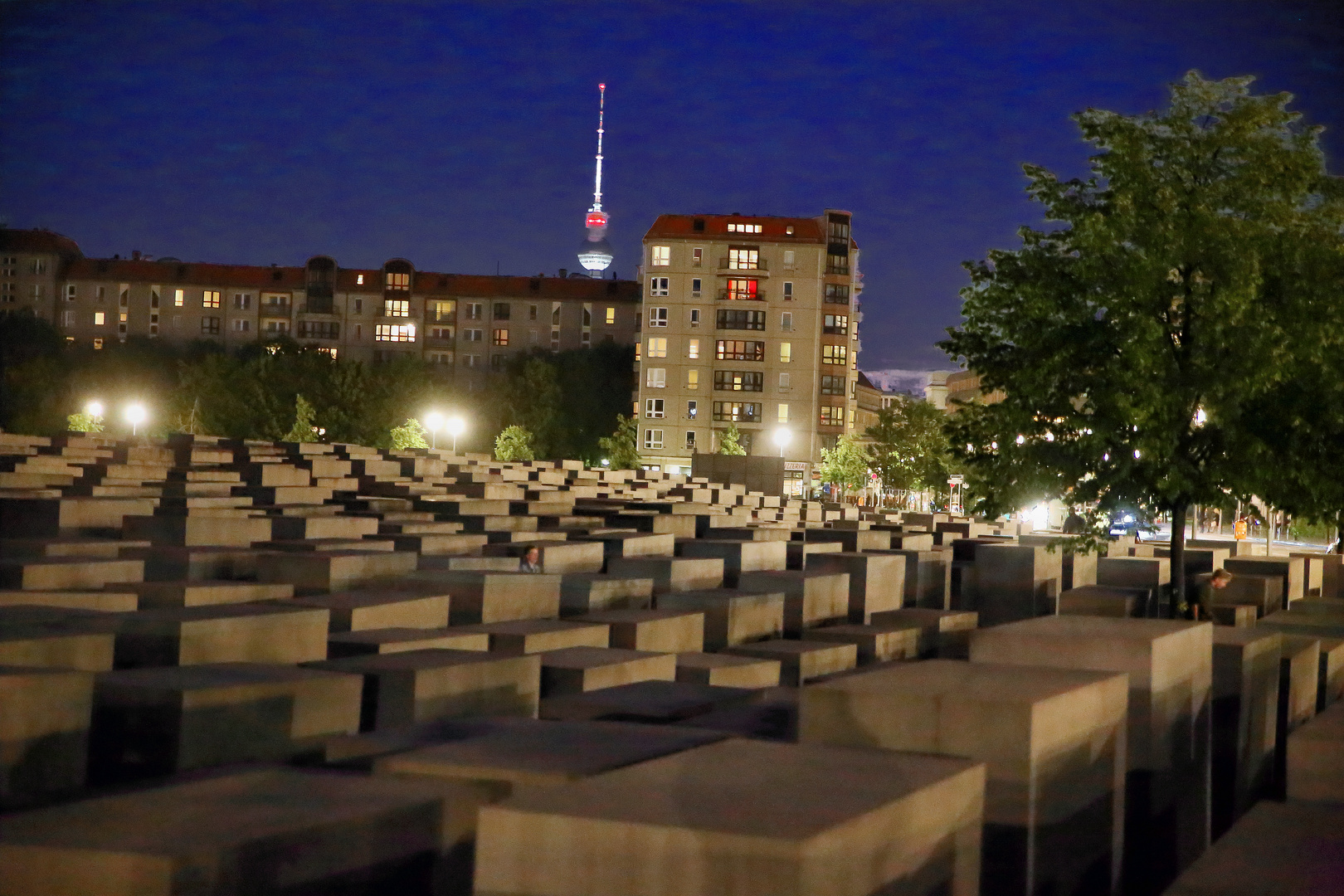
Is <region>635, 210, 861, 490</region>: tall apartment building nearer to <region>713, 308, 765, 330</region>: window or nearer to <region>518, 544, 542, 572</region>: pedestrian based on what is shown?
<region>713, 308, 765, 330</region>: window

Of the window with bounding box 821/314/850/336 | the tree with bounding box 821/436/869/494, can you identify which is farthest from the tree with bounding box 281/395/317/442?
the window with bounding box 821/314/850/336

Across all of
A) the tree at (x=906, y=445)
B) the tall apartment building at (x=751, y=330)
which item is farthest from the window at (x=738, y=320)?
the tree at (x=906, y=445)

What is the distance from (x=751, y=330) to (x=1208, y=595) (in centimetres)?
7724

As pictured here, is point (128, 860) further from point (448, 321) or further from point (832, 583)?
point (448, 321)

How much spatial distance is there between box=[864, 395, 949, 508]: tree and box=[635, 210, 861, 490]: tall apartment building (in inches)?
479

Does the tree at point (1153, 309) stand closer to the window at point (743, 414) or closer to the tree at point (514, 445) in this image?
the tree at point (514, 445)

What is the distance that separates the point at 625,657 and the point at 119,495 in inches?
519

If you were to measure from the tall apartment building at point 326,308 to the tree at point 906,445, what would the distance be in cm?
4002

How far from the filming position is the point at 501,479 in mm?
38438

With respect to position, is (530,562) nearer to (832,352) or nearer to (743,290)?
(743,290)

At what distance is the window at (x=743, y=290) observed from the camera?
9244 centimetres

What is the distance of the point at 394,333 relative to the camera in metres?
117

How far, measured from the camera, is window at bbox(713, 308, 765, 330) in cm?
9281

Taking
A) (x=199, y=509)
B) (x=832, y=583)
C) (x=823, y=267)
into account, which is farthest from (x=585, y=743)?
(x=823, y=267)
